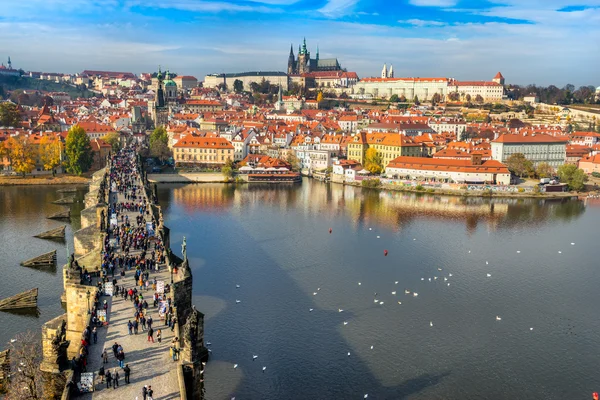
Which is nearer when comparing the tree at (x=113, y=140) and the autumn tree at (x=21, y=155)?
the autumn tree at (x=21, y=155)

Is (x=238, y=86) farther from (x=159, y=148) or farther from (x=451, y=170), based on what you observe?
(x=451, y=170)

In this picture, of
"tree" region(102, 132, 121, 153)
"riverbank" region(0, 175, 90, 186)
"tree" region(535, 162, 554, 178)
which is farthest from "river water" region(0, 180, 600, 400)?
"tree" region(102, 132, 121, 153)

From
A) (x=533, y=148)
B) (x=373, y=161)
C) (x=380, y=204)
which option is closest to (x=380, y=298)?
(x=380, y=204)

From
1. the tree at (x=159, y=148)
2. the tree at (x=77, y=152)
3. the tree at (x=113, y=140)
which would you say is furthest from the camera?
the tree at (x=159, y=148)

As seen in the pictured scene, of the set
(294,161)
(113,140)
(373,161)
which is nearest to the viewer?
(373,161)

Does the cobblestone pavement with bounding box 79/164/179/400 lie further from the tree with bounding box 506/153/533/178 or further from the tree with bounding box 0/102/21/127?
the tree with bounding box 0/102/21/127

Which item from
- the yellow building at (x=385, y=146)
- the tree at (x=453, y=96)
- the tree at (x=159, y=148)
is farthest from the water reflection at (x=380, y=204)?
the tree at (x=453, y=96)

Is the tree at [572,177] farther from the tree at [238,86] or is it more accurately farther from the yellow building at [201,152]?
the tree at [238,86]
